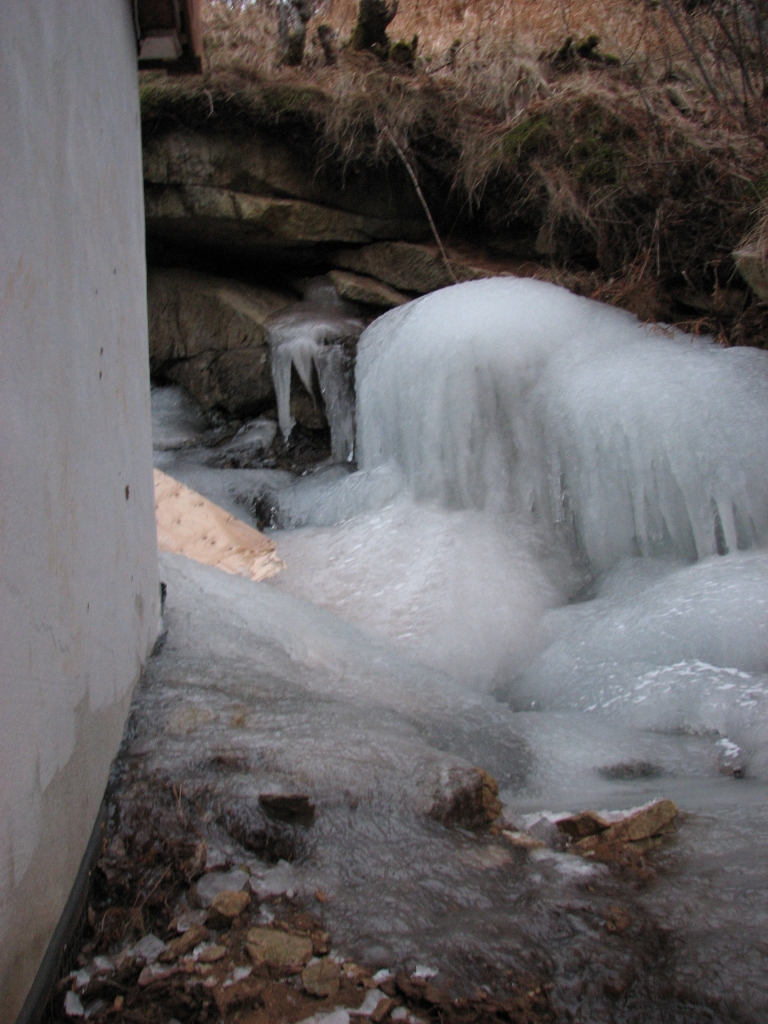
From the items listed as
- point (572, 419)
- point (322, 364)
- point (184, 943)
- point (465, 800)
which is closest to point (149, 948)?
point (184, 943)

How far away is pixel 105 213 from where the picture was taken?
5.64ft

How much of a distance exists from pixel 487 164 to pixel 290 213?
4.67 ft

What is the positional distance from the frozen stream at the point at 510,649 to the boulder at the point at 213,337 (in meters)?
0.24

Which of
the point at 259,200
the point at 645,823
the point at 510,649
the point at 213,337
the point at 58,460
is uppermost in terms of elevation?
the point at 259,200

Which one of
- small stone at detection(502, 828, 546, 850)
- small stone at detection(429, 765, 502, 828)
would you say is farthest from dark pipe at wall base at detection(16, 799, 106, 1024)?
small stone at detection(502, 828, 546, 850)

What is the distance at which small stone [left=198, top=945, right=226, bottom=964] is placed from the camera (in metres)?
1.14

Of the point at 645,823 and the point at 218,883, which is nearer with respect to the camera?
the point at 218,883

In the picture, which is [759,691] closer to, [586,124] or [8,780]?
[8,780]

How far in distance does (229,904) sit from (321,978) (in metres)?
0.22

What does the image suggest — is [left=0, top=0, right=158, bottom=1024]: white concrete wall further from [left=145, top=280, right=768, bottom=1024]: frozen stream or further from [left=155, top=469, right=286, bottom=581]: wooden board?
[left=155, top=469, right=286, bottom=581]: wooden board

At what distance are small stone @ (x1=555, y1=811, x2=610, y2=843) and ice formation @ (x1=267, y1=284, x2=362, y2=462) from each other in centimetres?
396

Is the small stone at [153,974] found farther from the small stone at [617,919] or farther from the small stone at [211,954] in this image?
the small stone at [617,919]

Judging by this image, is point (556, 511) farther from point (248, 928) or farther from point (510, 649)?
point (248, 928)

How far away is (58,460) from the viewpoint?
1.22m
